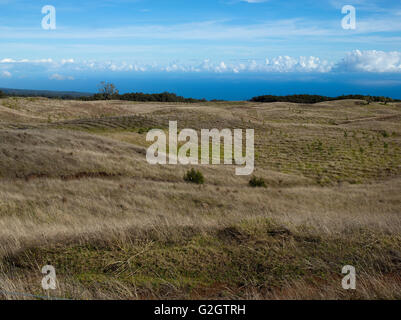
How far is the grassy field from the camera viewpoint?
5090 millimetres

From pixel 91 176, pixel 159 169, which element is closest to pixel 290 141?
pixel 159 169

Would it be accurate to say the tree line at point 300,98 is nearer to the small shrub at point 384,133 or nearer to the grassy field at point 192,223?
the small shrub at point 384,133

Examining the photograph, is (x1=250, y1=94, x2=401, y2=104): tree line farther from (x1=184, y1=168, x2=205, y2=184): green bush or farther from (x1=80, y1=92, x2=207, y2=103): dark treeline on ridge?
(x1=184, y1=168, x2=205, y2=184): green bush

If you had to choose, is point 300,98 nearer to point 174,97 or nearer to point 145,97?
point 174,97

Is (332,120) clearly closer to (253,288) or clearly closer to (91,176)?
(91,176)

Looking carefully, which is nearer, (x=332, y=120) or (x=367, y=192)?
(x=367, y=192)

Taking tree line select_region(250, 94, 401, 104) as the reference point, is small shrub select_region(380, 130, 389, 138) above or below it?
below

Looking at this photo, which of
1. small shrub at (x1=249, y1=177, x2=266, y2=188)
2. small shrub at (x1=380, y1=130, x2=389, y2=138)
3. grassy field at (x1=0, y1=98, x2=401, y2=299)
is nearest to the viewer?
grassy field at (x1=0, y1=98, x2=401, y2=299)

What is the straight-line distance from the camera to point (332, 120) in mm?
67062

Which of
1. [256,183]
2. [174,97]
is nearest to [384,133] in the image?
[256,183]

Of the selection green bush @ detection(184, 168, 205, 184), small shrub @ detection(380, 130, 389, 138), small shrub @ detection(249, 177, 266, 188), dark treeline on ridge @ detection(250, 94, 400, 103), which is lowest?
small shrub @ detection(249, 177, 266, 188)

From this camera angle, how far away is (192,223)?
7738 mm

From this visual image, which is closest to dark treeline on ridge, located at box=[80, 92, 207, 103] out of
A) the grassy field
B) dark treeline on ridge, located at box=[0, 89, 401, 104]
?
dark treeline on ridge, located at box=[0, 89, 401, 104]
